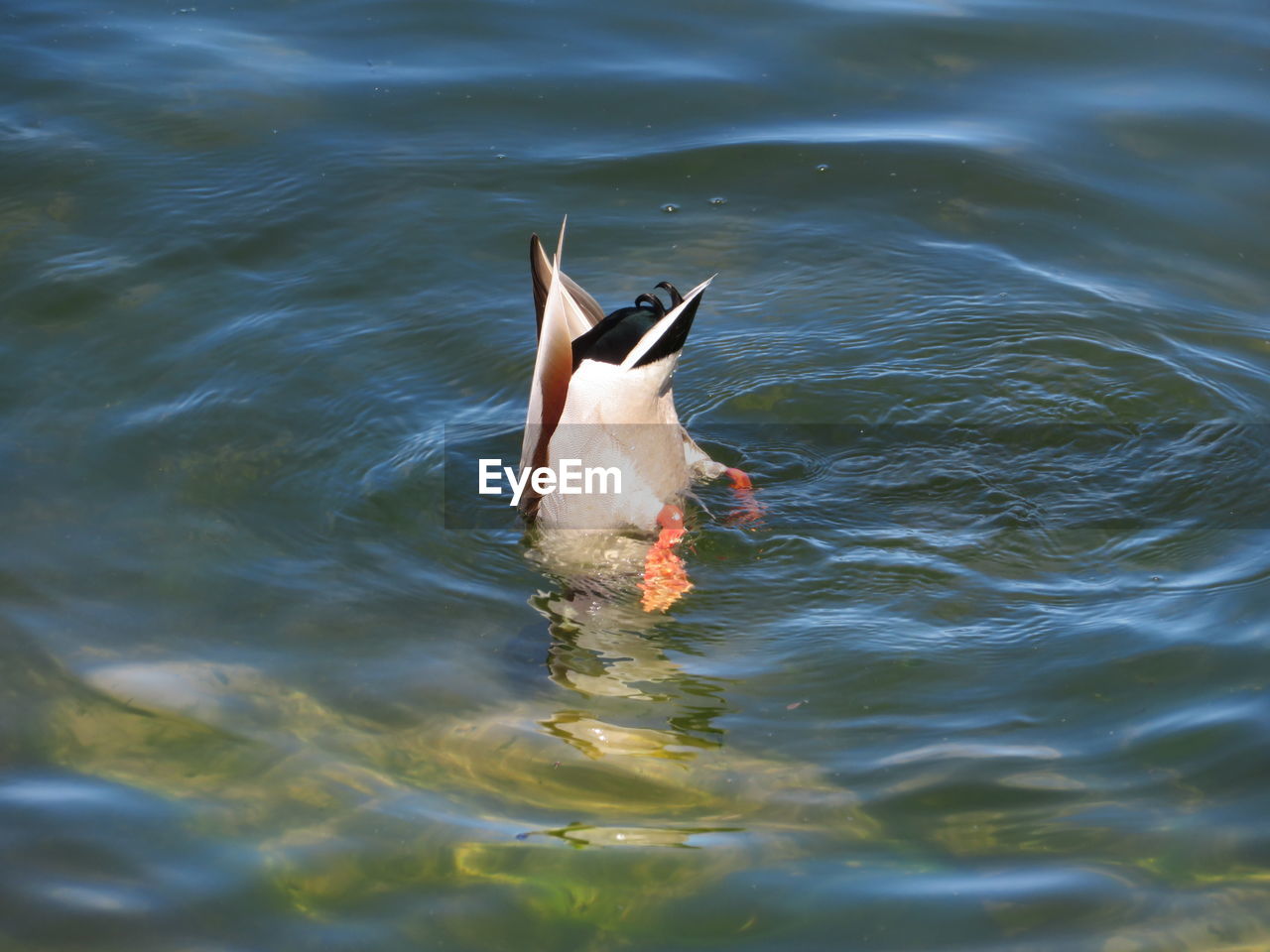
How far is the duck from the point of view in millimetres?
4227

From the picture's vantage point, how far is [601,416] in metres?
4.30

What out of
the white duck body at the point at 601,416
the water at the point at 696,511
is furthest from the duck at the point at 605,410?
the water at the point at 696,511

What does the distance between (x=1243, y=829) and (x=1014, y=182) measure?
4169 millimetres

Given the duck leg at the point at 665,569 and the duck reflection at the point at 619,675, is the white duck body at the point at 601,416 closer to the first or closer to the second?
the duck leg at the point at 665,569

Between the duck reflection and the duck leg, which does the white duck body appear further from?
the duck reflection

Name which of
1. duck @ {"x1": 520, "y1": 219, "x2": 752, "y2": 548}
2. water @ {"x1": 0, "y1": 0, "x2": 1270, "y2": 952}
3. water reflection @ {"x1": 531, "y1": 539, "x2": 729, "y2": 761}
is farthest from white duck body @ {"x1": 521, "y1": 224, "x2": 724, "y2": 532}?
water @ {"x1": 0, "y1": 0, "x2": 1270, "y2": 952}

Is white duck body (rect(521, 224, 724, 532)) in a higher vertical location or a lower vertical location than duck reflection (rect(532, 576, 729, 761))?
higher

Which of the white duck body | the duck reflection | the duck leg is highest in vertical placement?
the white duck body

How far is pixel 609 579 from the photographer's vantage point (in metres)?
4.58

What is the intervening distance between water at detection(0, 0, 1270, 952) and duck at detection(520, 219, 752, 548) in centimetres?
26

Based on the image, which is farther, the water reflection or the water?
the water reflection

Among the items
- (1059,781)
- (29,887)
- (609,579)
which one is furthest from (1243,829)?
(29,887)

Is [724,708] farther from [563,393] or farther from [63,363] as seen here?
[63,363]

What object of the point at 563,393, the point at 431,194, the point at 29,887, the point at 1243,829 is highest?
the point at 431,194
